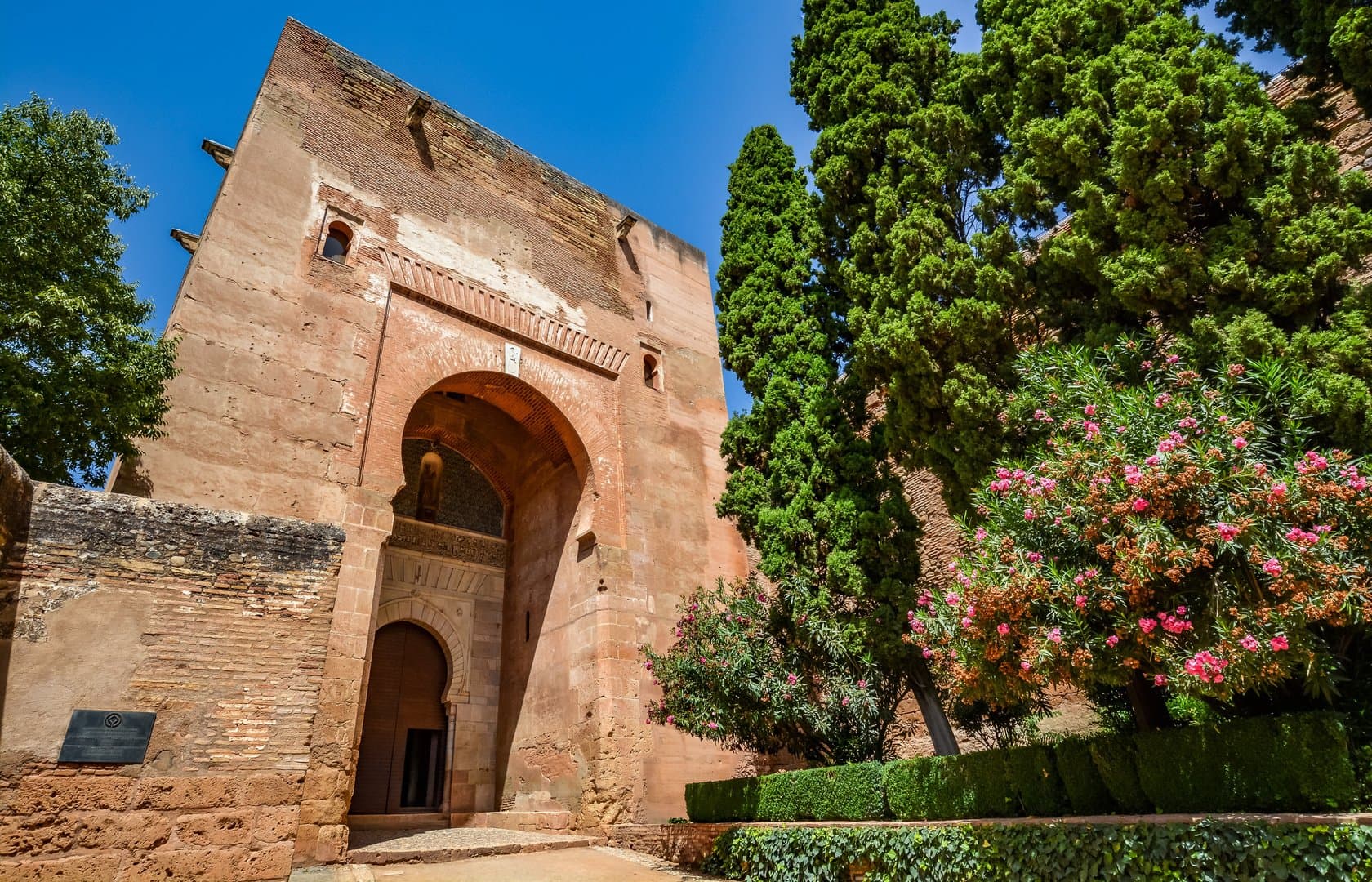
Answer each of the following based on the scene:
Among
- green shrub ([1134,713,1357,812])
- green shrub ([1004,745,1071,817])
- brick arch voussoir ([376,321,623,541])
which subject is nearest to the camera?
green shrub ([1134,713,1357,812])

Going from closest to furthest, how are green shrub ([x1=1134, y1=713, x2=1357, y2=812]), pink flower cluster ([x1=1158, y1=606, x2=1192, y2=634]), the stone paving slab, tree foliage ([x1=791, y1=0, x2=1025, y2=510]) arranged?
green shrub ([x1=1134, y1=713, x2=1357, y2=812]) → pink flower cluster ([x1=1158, y1=606, x2=1192, y2=634]) → tree foliage ([x1=791, y1=0, x2=1025, y2=510]) → the stone paving slab

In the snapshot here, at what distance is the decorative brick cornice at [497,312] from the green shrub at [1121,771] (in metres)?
9.13

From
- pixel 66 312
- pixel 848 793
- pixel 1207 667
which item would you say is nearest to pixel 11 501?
pixel 66 312

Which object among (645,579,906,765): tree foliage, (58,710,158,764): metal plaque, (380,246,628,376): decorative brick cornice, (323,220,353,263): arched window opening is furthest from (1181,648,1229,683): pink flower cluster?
(323,220,353,263): arched window opening

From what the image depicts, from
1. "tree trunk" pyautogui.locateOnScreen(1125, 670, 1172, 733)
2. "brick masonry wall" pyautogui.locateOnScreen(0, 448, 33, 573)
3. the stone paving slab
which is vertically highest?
"brick masonry wall" pyautogui.locateOnScreen(0, 448, 33, 573)

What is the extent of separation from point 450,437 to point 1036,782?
10.7m

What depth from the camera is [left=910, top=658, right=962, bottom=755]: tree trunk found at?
6.80 m

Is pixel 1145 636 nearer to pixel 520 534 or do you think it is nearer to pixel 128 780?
pixel 128 780

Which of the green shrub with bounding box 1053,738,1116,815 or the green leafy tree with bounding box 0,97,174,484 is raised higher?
the green leafy tree with bounding box 0,97,174,484

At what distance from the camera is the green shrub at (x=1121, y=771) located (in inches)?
184

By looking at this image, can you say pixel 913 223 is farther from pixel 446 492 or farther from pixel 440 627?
pixel 446 492

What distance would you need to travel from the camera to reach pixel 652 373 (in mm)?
13461

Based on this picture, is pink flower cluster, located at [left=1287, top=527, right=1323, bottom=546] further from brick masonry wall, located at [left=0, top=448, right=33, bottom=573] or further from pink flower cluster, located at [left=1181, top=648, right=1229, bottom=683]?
brick masonry wall, located at [left=0, top=448, right=33, bottom=573]

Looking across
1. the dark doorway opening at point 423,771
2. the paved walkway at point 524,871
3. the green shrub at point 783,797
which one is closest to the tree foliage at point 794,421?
the green shrub at point 783,797
